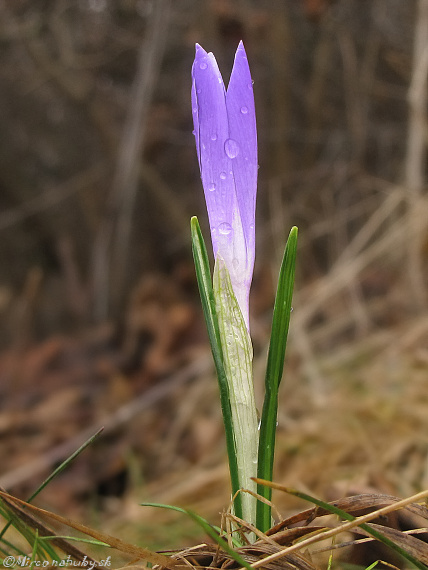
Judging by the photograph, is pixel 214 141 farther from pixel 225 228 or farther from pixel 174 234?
pixel 174 234

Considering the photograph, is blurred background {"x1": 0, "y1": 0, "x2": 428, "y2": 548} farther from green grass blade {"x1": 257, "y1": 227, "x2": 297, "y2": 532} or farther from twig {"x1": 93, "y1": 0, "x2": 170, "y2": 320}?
green grass blade {"x1": 257, "y1": 227, "x2": 297, "y2": 532}

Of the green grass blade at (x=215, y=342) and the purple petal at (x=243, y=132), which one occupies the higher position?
the purple petal at (x=243, y=132)

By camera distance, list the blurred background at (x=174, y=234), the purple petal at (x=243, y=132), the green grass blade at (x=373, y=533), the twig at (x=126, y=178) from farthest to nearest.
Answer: the twig at (x=126, y=178)
the blurred background at (x=174, y=234)
the purple petal at (x=243, y=132)
the green grass blade at (x=373, y=533)

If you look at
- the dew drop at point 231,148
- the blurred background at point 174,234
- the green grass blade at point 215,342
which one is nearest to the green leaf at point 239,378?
the green grass blade at point 215,342

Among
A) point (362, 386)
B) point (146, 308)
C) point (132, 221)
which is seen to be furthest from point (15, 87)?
point (362, 386)

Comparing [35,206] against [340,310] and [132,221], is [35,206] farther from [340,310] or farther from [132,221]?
[340,310]

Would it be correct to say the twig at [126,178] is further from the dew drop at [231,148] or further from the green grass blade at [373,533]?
the green grass blade at [373,533]

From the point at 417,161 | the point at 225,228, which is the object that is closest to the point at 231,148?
the point at 225,228
